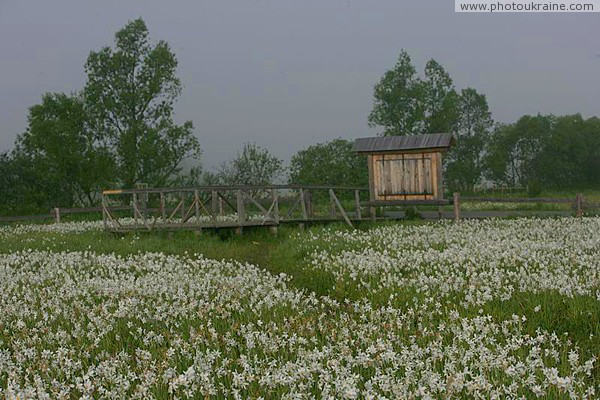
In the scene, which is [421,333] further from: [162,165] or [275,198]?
[162,165]

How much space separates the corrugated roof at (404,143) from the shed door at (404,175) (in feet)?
1.71

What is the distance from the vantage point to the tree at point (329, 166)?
50375mm

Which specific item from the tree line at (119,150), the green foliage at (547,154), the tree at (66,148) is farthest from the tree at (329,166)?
the green foliage at (547,154)

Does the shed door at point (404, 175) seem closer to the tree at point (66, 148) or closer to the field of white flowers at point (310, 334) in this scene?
the field of white flowers at point (310, 334)

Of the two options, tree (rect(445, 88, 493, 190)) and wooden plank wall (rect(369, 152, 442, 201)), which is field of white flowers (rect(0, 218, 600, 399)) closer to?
wooden plank wall (rect(369, 152, 442, 201))

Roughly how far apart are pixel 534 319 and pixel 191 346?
436cm

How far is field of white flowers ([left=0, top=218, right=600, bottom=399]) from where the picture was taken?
15.8 ft

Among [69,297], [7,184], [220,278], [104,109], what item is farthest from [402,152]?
[7,184]

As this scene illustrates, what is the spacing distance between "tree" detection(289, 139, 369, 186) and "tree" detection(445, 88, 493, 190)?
24.8 metres

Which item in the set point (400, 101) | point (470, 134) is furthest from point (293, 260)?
point (470, 134)

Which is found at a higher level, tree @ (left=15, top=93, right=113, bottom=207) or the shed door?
tree @ (left=15, top=93, right=113, bottom=207)

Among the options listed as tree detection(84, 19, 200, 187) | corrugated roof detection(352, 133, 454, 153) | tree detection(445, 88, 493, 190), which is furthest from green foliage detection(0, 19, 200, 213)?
tree detection(445, 88, 493, 190)

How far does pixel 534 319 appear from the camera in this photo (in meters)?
7.36

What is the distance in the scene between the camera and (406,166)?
2777 cm
